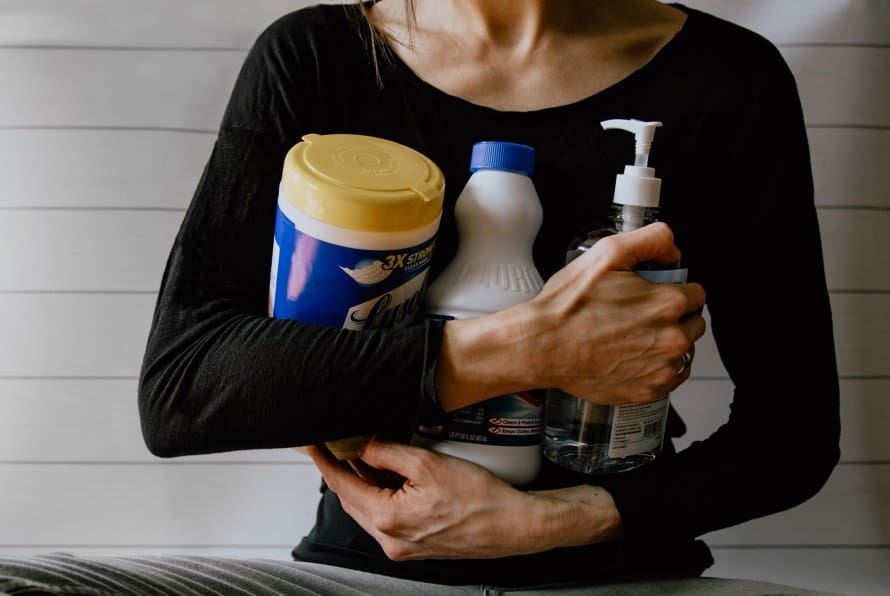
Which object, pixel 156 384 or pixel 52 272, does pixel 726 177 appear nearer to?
pixel 156 384

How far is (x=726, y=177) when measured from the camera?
0.79 m

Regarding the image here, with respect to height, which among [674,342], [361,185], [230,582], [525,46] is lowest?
[230,582]

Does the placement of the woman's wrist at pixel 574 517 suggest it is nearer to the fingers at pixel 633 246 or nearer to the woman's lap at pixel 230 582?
the woman's lap at pixel 230 582

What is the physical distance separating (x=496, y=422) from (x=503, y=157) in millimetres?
226

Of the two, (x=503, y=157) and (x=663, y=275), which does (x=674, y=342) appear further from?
(x=503, y=157)

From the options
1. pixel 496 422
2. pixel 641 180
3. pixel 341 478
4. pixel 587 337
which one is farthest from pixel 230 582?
pixel 641 180

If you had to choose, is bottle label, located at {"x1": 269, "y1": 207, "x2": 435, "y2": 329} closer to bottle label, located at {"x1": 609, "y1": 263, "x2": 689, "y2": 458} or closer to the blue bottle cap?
the blue bottle cap

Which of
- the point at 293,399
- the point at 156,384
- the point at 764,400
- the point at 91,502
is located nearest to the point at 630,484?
the point at 764,400

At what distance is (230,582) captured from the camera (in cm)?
68

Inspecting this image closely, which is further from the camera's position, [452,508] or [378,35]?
[378,35]

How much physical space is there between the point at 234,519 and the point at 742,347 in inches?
29.2

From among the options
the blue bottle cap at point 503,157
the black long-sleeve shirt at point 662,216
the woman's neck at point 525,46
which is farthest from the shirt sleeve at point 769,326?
the blue bottle cap at point 503,157

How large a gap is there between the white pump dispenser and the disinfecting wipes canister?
0.16 metres

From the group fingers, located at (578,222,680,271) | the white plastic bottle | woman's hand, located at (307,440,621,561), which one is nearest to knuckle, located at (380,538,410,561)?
woman's hand, located at (307,440,621,561)
